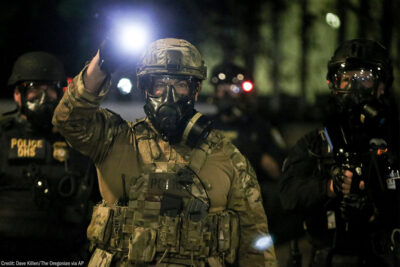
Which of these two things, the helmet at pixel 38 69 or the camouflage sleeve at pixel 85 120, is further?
the helmet at pixel 38 69

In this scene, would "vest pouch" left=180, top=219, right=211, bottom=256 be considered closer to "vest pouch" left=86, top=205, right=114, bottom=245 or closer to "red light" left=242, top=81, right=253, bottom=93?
"vest pouch" left=86, top=205, right=114, bottom=245

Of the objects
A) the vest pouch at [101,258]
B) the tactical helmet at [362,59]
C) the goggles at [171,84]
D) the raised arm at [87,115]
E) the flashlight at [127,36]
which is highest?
the tactical helmet at [362,59]

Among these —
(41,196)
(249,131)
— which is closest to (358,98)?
(41,196)

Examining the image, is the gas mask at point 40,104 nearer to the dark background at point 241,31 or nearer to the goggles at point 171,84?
the dark background at point 241,31

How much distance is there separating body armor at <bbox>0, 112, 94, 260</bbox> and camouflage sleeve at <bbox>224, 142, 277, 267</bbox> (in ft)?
7.62

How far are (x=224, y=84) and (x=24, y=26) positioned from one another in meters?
3.32

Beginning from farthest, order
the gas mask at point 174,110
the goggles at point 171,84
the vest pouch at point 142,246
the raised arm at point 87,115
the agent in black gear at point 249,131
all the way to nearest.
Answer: the agent in black gear at point 249,131 < the goggles at point 171,84 < the gas mask at point 174,110 < the vest pouch at point 142,246 < the raised arm at point 87,115

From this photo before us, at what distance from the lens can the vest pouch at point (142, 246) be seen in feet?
11.8

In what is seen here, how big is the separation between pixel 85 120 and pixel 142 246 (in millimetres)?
795

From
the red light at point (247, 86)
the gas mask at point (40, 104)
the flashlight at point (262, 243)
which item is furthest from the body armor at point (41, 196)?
the red light at point (247, 86)

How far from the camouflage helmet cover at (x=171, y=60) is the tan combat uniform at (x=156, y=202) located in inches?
14.0

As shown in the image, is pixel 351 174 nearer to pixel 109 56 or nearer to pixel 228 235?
pixel 228 235

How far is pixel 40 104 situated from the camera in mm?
5855

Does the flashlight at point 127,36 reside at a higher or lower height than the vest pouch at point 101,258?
higher
